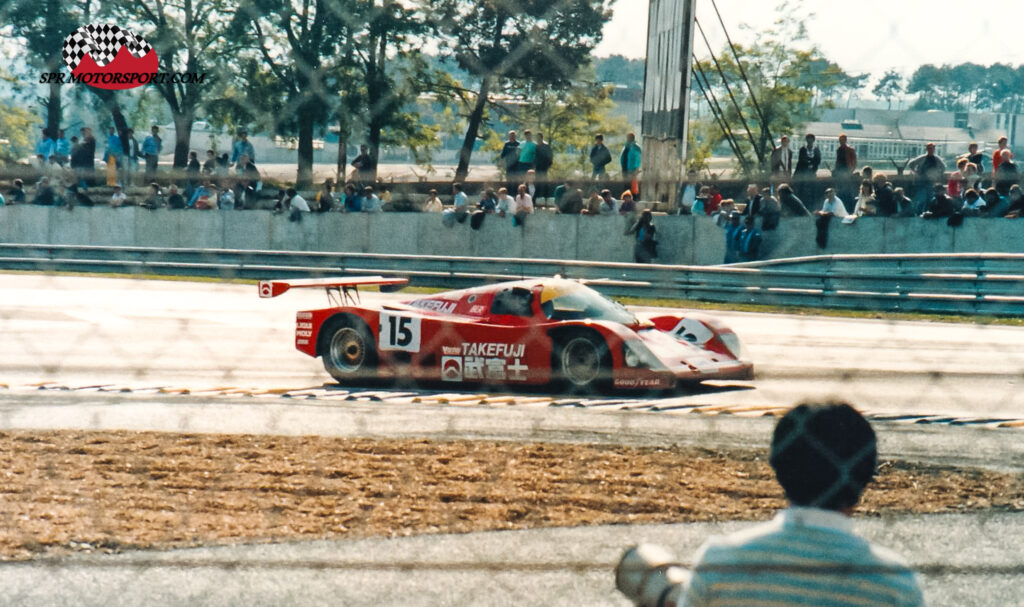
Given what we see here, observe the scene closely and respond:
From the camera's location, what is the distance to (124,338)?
1097 centimetres

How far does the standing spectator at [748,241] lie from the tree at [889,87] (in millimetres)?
12535

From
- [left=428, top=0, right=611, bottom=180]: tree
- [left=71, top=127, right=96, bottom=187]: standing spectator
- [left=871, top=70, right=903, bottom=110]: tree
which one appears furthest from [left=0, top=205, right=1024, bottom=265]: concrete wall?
[left=871, top=70, right=903, bottom=110]: tree

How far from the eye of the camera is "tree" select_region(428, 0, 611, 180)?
3.44 m

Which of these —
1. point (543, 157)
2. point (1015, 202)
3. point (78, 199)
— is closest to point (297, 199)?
point (543, 157)

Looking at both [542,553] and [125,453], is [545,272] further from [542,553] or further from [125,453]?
[542,553]

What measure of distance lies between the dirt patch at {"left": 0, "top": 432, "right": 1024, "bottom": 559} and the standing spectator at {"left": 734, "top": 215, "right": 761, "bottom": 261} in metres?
9.22

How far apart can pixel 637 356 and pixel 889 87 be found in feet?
17.4

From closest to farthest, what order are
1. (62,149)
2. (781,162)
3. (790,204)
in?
(781,162)
(62,149)
(790,204)

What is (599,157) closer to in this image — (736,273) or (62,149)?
(736,273)

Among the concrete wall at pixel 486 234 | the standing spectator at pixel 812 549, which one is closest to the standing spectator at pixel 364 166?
the standing spectator at pixel 812 549

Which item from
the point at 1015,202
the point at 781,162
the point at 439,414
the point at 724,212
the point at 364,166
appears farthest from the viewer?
the point at 724,212

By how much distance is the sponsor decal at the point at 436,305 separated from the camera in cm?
873

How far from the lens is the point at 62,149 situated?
Answer: 5.54 meters

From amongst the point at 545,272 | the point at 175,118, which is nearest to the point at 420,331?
the point at 175,118
